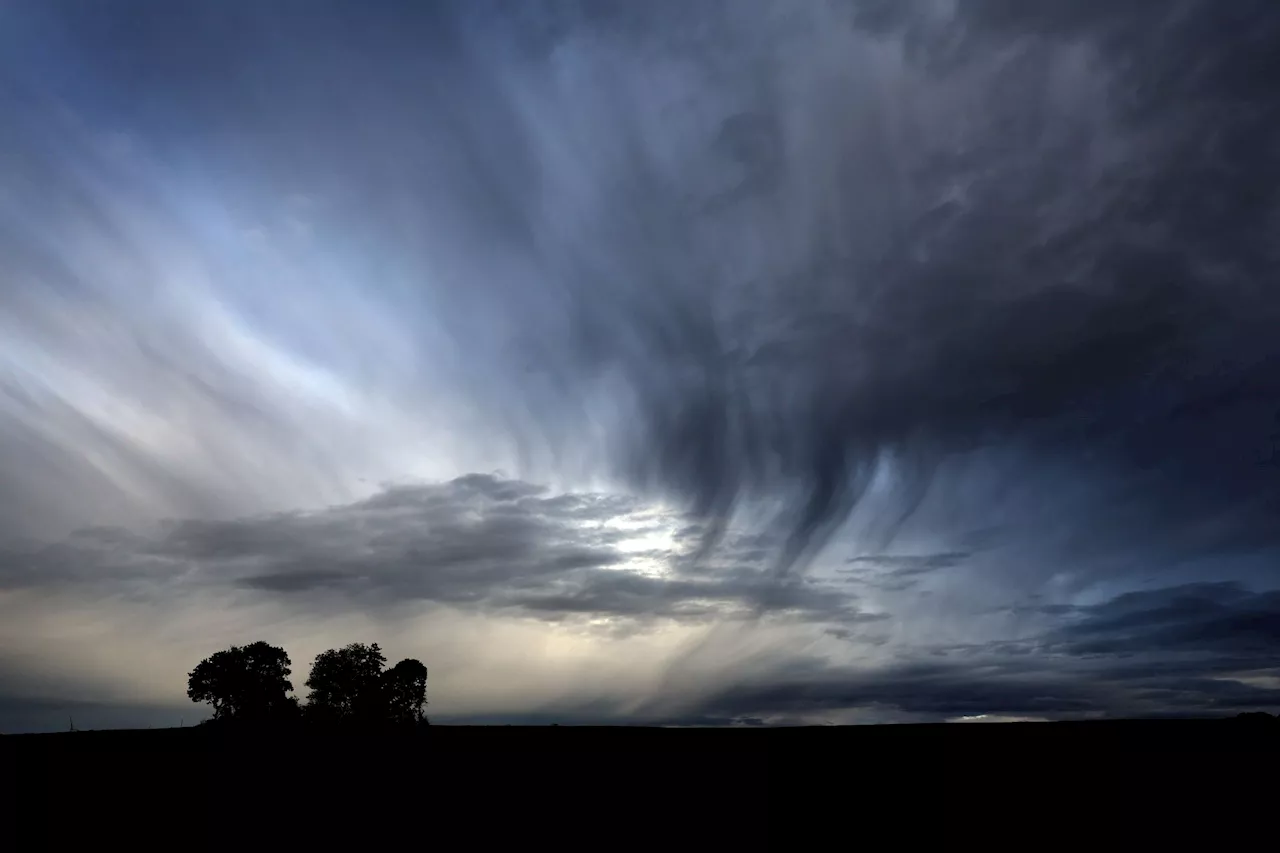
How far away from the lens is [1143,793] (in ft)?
44.2

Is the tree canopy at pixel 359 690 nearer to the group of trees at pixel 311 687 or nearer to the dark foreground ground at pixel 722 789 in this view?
the group of trees at pixel 311 687

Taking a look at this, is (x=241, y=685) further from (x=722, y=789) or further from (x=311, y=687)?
(x=722, y=789)

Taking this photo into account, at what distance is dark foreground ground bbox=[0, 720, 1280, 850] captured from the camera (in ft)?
44.3

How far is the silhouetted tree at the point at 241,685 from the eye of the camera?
99.8 metres

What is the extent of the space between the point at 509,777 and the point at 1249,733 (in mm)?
13119

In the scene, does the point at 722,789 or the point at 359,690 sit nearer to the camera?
the point at 722,789

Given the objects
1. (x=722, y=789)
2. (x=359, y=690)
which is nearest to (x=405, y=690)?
(x=359, y=690)

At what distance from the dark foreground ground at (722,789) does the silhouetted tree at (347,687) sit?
3647 inches

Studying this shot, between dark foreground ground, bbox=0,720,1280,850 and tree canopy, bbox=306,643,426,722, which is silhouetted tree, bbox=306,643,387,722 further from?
dark foreground ground, bbox=0,720,1280,850

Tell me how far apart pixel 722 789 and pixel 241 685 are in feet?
343

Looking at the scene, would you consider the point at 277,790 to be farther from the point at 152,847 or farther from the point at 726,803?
the point at 726,803

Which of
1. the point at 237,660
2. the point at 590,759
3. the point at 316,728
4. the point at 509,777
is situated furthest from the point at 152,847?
the point at 237,660

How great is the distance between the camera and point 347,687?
10044 centimetres

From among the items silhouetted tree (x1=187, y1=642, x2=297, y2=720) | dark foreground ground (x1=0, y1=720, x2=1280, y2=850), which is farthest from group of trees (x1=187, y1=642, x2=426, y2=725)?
dark foreground ground (x1=0, y1=720, x2=1280, y2=850)
